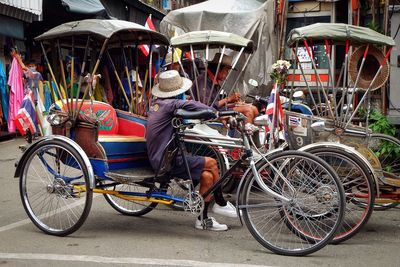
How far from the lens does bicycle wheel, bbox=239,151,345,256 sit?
4547 millimetres

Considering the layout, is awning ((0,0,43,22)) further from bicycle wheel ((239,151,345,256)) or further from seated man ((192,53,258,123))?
bicycle wheel ((239,151,345,256))

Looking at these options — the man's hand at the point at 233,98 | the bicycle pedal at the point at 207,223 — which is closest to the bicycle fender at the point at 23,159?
the bicycle pedal at the point at 207,223

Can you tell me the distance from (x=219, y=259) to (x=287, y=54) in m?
7.54

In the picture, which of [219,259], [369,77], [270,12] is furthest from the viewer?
[270,12]

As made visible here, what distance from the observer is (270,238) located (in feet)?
15.8

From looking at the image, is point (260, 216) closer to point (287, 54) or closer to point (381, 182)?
point (381, 182)

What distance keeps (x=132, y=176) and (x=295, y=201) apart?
60.9 inches

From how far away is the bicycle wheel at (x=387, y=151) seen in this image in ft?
19.4

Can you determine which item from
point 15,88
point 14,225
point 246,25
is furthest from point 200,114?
point 15,88

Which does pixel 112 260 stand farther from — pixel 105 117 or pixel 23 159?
pixel 105 117

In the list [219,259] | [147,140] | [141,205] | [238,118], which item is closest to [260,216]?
[219,259]

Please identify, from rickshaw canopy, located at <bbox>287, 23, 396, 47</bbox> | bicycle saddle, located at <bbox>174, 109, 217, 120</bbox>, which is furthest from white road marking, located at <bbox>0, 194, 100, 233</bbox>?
rickshaw canopy, located at <bbox>287, 23, 396, 47</bbox>

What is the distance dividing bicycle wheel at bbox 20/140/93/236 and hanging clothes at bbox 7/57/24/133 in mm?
6186

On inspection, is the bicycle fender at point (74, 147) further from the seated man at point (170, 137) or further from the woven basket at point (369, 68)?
the woven basket at point (369, 68)
